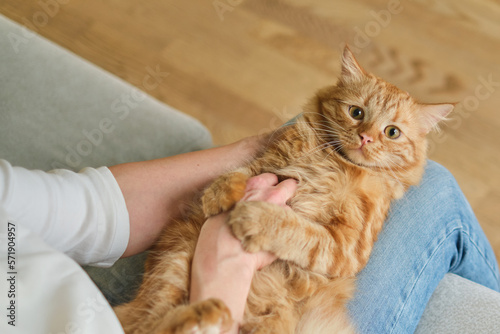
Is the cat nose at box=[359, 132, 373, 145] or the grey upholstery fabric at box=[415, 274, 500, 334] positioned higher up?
the cat nose at box=[359, 132, 373, 145]

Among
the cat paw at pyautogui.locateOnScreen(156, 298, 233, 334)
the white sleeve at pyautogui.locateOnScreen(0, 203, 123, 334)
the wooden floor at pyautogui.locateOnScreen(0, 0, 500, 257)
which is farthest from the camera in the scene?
the wooden floor at pyautogui.locateOnScreen(0, 0, 500, 257)

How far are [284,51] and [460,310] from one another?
223 centimetres

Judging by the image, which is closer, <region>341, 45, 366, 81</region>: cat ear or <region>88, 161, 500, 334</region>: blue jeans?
<region>88, 161, 500, 334</region>: blue jeans

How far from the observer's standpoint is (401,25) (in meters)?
3.19

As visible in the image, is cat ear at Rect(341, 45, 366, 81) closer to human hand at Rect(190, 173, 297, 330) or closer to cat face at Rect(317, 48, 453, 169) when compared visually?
cat face at Rect(317, 48, 453, 169)

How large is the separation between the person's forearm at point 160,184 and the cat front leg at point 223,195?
20cm

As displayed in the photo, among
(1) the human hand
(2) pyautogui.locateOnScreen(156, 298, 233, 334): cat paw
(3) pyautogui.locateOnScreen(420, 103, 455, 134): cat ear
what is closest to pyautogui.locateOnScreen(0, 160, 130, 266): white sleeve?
(1) the human hand

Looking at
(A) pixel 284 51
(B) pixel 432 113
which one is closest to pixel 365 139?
(B) pixel 432 113

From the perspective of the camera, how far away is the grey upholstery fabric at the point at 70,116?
5.24 feet

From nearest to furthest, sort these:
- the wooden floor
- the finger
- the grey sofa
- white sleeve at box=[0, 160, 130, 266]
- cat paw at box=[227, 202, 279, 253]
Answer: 1. white sleeve at box=[0, 160, 130, 266]
2. cat paw at box=[227, 202, 279, 253]
3. the finger
4. the grey sofa
5. the wooden floor

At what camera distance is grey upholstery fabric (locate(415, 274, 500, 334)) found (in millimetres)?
1186

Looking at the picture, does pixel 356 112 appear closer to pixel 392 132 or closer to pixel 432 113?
pixel 392 132

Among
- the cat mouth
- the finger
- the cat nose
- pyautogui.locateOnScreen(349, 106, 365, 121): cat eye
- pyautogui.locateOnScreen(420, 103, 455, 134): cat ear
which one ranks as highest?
pyautogui.locateOnScreen(420, 103, 455, 134): cat ear

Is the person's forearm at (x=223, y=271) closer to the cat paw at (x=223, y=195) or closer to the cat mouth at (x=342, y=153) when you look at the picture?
the cat paw at (x=223, y=195)
